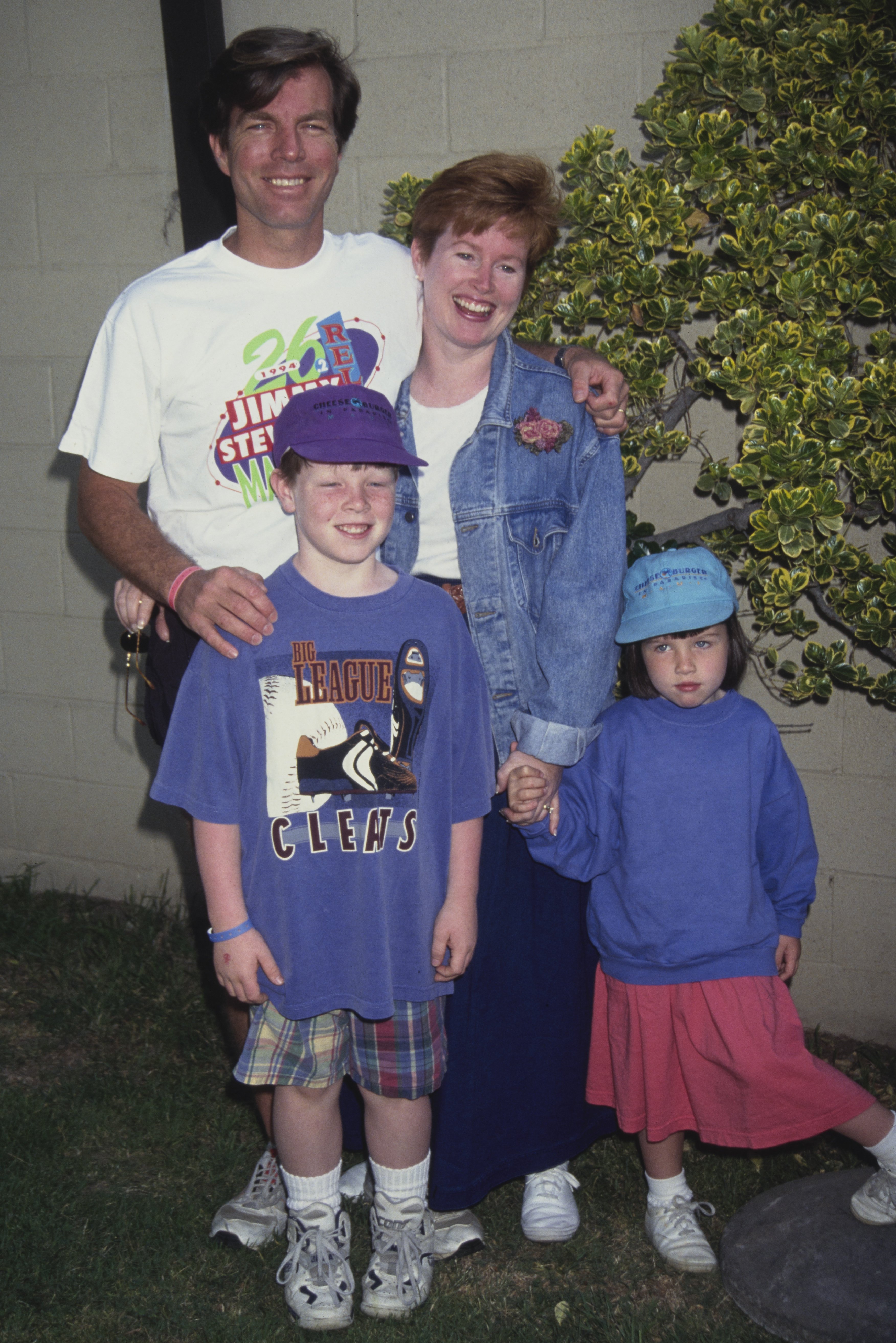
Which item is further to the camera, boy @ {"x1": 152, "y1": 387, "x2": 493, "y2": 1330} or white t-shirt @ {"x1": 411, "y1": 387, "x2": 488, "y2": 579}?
white t-shirt @ {"x1": 411, "y1": 387, "x2": 488, "y2": 579}

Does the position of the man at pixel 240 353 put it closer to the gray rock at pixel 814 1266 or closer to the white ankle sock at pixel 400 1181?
the white ankle sock at pixel 400 1181

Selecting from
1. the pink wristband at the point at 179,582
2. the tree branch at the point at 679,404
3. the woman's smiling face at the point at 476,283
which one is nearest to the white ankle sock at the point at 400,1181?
the pink wristband at the point at 179,582

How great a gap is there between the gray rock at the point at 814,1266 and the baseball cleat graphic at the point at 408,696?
1.26m

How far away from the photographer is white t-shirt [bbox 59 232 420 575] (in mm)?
2234

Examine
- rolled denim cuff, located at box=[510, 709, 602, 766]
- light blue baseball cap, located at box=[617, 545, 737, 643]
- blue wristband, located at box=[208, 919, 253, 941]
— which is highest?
light blue baseball cap, located at box=[617, 545, 737, 643]

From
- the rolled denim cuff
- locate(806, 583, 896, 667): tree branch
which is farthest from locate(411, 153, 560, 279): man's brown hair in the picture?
locate(806, 583, 896, 667): tree branch

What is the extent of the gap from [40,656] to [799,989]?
8.71 feet

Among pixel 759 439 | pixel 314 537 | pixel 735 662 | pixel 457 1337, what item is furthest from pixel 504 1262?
pixel 759 439

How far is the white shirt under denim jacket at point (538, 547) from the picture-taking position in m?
2.24

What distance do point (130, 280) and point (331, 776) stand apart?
228 cm

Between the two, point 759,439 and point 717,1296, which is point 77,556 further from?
point 717,1296

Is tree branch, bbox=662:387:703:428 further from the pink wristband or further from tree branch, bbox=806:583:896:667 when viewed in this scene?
the pink wristband

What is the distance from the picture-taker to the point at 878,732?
10.2ft

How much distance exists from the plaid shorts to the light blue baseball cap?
2.73ft
